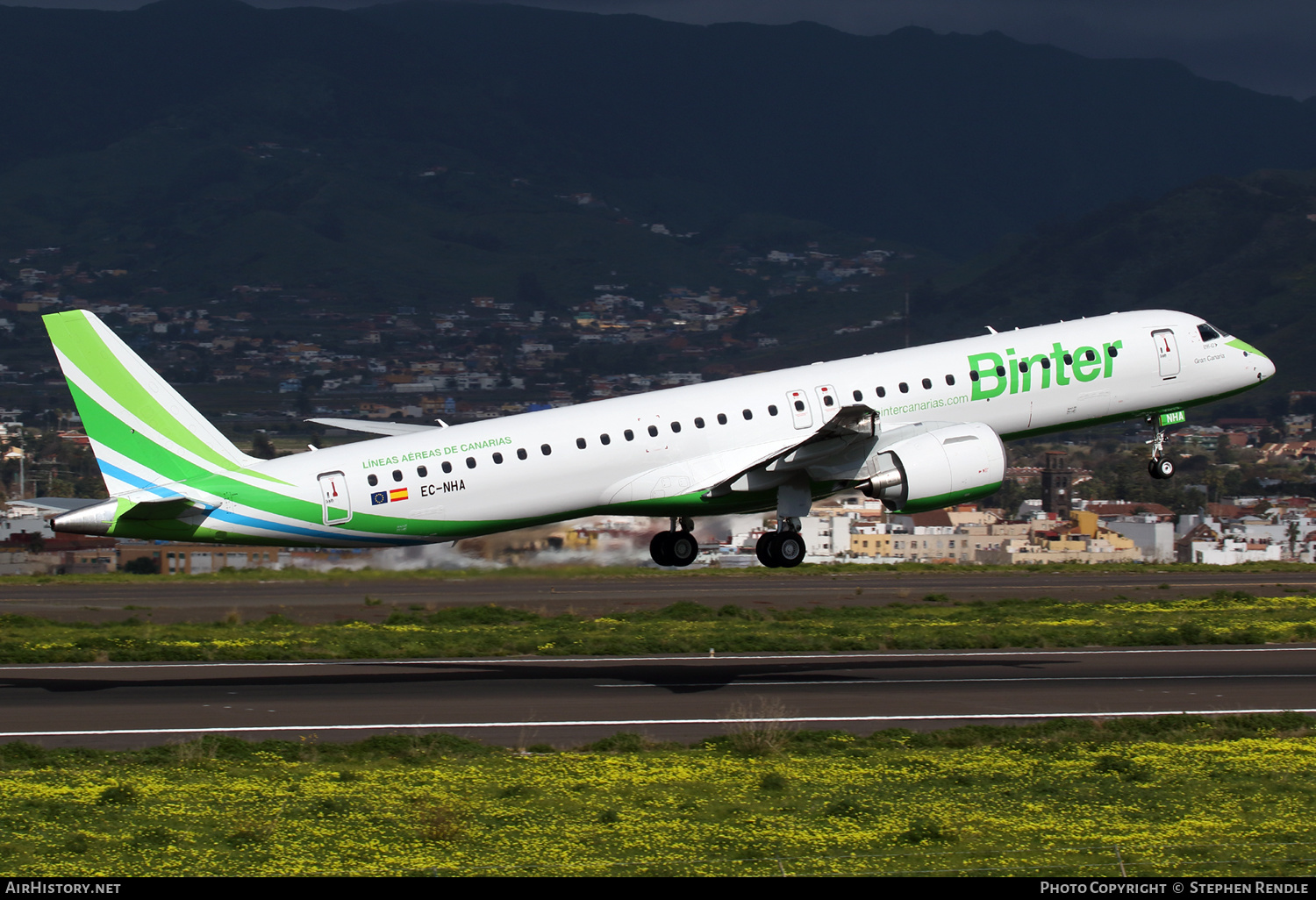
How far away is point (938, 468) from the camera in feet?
131

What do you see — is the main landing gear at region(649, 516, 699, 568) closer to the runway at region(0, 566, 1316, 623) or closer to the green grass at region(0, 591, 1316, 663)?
the green grass at region(0, 591, 1316, 663)

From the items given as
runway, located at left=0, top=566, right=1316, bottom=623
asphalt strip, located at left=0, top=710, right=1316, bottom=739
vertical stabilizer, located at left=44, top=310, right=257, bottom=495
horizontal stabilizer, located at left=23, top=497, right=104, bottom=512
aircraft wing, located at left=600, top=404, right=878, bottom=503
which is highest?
vertical stabilizer, located at left=44, top=310, right=257, bottom=495

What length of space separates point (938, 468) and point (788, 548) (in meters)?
4.68

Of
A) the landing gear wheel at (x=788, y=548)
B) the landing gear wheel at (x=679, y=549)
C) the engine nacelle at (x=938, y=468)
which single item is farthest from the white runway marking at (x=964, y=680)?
the landing gear wheel at (x=679, y=549)

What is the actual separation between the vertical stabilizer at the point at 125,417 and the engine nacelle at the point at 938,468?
16.3 metres

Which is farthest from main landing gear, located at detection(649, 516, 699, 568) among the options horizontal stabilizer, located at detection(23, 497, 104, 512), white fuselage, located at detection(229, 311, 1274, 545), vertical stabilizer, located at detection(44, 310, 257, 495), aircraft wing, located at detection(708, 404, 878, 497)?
horizontal stabilizer, located at detection(23, 497, 104, 512)

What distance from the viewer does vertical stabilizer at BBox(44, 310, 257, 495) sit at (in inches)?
1471

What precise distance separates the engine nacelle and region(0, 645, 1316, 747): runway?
413cm

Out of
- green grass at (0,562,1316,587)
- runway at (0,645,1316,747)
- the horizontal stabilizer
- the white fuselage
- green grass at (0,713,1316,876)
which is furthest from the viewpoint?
green grass at (0,562,1316,587)

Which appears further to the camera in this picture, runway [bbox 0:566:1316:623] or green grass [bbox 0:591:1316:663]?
runway [bbox 0:566:1316:623]

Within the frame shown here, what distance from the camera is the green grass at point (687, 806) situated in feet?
60.0

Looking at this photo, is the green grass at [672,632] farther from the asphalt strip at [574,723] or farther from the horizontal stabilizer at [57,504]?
the asphalt strip at [574,723]

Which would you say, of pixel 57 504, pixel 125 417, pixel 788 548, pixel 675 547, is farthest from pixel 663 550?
pixel 57 504

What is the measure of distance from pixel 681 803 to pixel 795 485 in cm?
2077
